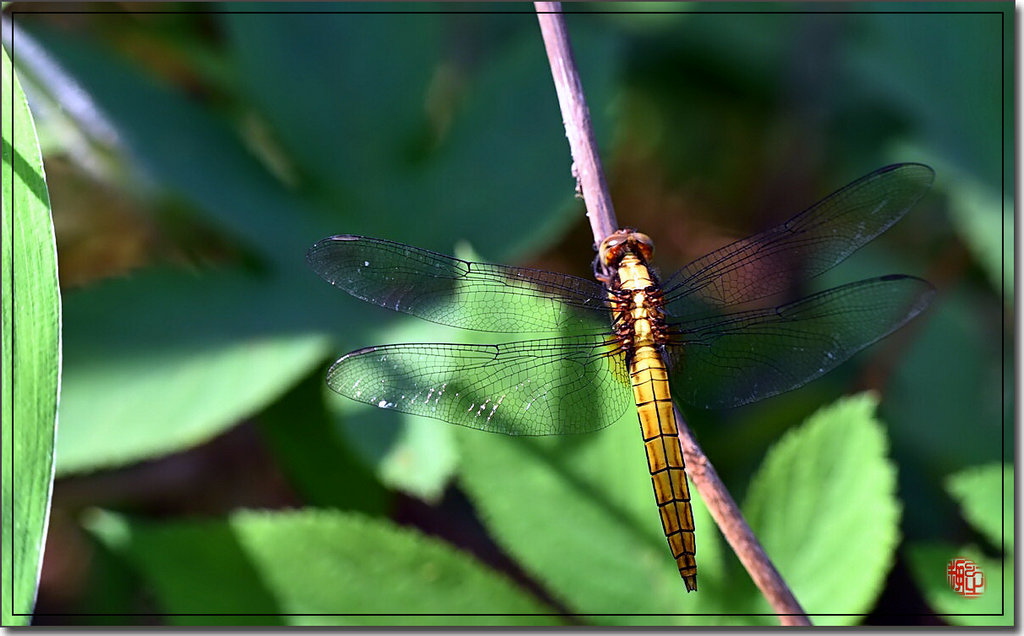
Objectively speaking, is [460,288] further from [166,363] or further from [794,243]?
[166,363]

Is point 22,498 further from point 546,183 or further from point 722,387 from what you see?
point 546,183

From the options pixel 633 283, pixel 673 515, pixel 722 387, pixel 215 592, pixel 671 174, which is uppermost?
pixel 671 174

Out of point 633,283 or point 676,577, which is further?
point 676,577

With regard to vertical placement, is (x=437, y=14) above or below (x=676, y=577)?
above

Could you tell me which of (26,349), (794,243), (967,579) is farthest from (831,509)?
(26,349)

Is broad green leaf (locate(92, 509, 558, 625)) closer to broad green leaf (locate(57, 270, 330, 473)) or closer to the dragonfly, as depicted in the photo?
broad green leaf (locate(57, 270, 330, 473))

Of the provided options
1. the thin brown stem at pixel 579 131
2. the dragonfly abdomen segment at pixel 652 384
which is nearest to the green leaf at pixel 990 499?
the dragonfly abdomen segment at pixel 652 384

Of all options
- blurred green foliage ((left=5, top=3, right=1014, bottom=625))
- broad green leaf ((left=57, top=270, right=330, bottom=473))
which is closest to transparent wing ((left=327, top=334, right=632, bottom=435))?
blurred green foliage ((left=5, top=3, right=1014, bottom=625))

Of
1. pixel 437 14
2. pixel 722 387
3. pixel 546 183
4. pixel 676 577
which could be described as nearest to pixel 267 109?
pixel 437 14
